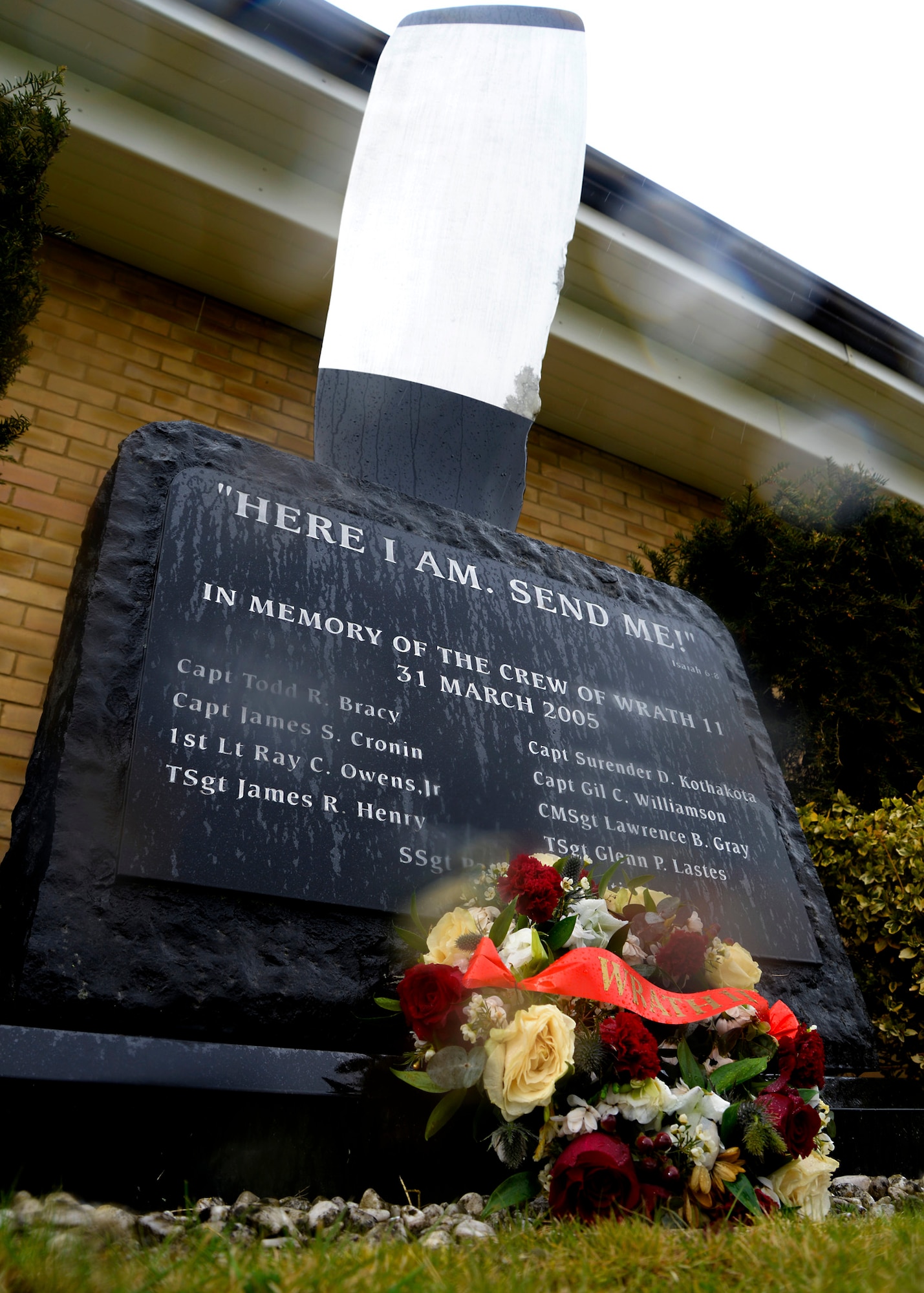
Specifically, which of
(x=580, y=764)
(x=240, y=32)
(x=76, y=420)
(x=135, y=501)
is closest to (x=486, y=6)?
(x=240, y=32)

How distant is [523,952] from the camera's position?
1.90m

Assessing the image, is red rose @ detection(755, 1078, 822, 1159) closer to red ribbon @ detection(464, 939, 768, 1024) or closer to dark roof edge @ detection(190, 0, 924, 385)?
red ribbon @ detection(464, 939, 768, 1024)

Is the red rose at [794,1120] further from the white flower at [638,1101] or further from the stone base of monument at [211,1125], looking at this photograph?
the stone base of monument at [211,1125]

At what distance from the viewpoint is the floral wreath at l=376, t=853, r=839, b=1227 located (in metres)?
1.62

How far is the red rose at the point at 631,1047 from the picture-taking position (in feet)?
5.52

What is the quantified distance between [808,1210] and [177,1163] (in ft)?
3.62

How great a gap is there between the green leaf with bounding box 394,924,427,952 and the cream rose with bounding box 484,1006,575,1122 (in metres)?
0.38

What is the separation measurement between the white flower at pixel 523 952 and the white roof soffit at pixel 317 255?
3738mm

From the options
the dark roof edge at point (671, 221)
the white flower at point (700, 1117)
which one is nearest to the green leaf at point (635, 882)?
the white flower at point (700, 1117)

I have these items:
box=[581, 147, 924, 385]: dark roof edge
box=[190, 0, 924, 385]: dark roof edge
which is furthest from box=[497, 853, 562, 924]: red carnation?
box=[581, 147, 924, 385]: dark roof edge

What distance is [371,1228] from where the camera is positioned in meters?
1.59

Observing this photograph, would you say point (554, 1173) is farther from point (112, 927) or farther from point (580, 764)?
point (580, 764)

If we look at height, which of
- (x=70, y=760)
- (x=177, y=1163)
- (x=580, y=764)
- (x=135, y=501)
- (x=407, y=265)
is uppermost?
(x=407, y=265)

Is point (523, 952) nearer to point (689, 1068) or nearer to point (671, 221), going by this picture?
point (689, 1068)
